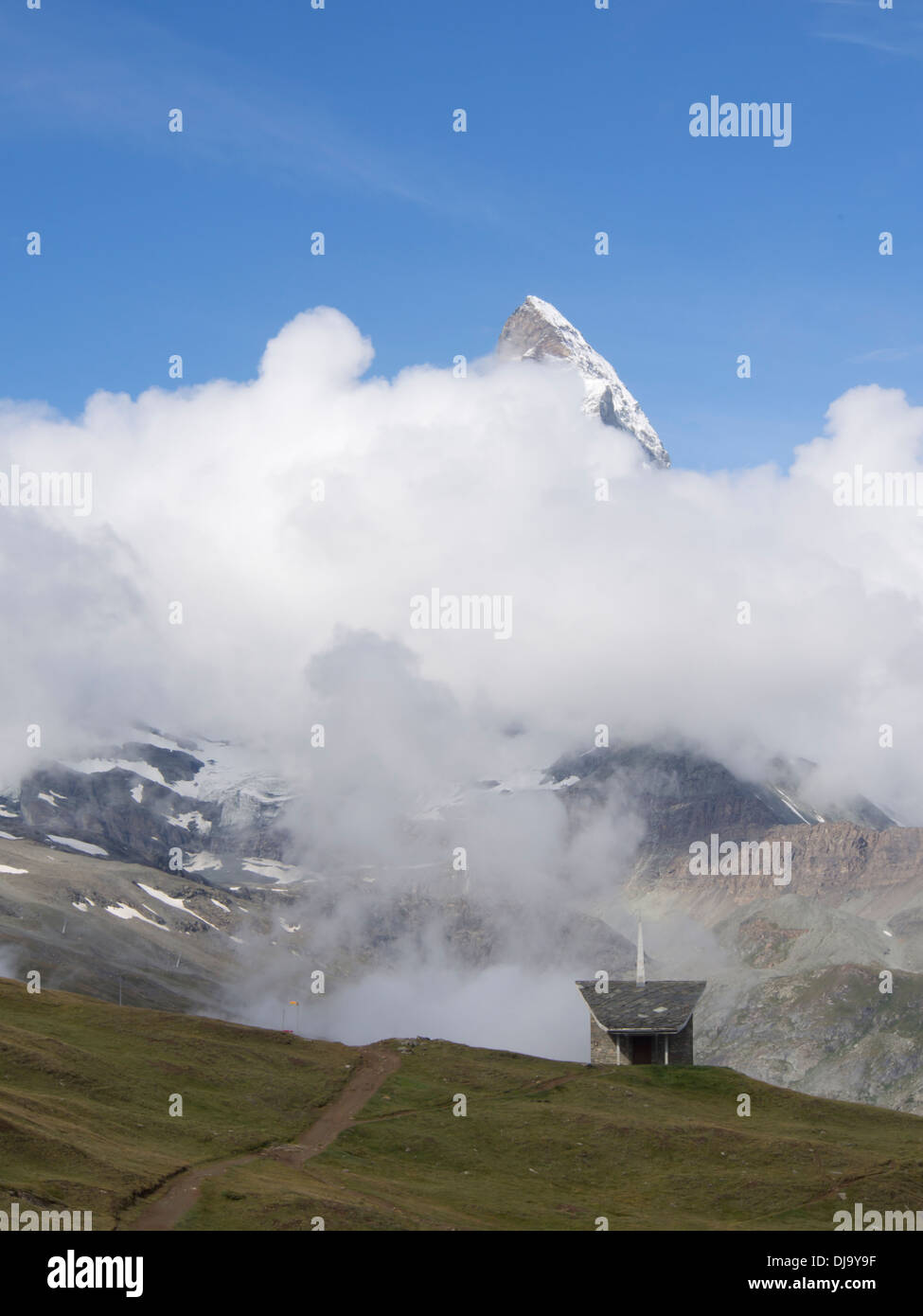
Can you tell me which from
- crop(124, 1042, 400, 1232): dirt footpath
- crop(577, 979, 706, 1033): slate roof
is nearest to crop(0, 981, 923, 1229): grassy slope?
crop(124, 1042, 400, 1232): dirt footpath

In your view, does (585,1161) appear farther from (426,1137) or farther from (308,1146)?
(308,1146)

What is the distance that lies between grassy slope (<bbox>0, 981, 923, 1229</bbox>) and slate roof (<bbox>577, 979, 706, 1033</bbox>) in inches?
185

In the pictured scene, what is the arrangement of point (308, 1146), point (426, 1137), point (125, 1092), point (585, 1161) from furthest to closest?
point (125, 1092) < point (426, 1137) < point (308, 1146) < point (585, 1161)

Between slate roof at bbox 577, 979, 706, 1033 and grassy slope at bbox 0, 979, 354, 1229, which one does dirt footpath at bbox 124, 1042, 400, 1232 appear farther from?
slate roof at bbox 577, 979, 706, 1033

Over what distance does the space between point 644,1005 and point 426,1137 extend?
32006 mm

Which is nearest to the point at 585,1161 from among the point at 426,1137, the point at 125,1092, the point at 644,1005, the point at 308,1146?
the point at 426,1137

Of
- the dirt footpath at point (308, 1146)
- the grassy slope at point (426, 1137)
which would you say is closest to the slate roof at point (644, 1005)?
the grassy slope at point (426, 1137)

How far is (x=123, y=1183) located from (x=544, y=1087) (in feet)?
132

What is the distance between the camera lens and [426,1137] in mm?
82125

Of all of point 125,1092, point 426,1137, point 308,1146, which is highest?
point 125,1092

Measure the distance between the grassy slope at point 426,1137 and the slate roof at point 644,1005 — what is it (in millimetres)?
4707

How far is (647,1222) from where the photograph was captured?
216 feet

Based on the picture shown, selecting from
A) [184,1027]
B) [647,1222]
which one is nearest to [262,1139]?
[647,1222]
